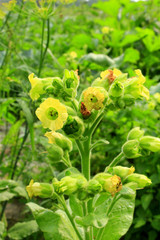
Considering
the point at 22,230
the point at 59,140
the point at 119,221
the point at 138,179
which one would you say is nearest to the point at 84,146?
the point at 59,140

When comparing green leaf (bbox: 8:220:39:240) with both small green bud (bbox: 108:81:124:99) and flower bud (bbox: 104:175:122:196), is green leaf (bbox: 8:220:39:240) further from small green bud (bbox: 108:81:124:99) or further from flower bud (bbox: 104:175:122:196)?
small green bud (bbox: 108:81:124:99)

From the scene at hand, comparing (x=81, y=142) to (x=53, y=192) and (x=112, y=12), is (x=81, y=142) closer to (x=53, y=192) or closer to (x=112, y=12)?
(x=53, y=192)

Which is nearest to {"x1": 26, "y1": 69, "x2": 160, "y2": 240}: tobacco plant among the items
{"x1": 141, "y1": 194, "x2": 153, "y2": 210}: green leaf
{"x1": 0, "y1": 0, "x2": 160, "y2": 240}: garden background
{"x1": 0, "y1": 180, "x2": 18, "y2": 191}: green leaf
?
{"x1": 0, "y1": 0, "x2": 160, "y2": 240}: garden background

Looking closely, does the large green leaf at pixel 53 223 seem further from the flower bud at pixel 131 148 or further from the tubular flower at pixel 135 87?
the tubular flower at pixel 135 87

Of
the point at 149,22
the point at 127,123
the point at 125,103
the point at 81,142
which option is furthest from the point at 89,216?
the point at 149,22

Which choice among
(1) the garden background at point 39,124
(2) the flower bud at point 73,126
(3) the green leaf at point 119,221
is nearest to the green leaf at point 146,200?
(1) the garden background at point 39,124

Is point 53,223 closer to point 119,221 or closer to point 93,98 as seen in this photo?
point 119,221

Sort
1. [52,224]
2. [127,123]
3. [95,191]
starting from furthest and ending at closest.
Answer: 1. [127,123]
2. [52,224]
3. [95,191]
